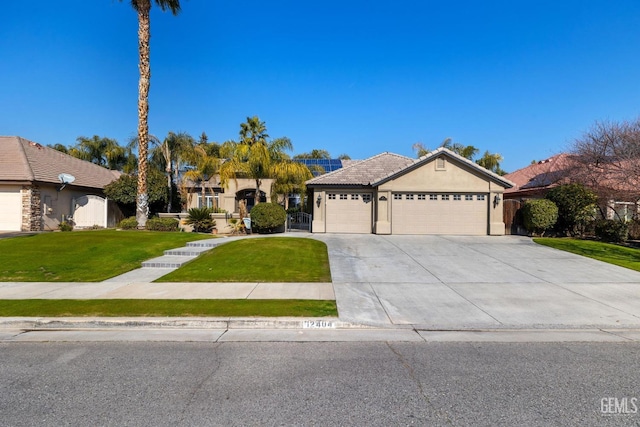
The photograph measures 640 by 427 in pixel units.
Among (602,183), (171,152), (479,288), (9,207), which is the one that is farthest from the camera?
(171,152)

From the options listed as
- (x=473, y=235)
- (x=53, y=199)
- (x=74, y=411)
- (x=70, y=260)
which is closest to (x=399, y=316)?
(x=74, y=411)

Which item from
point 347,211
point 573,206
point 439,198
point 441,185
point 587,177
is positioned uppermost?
point 587,177

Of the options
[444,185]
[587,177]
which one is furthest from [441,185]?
[587,177]

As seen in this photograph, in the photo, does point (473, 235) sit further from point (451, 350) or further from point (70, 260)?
point (70, 260)

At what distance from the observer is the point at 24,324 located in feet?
20.9

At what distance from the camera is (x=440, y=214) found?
2038cm

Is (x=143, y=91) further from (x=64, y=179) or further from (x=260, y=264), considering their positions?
(x=260, y=264)

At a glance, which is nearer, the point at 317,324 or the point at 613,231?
the point at 317,324

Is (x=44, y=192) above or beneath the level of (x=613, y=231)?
above

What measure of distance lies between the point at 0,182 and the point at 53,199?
8.42ft

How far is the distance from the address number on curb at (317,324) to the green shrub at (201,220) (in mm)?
16006

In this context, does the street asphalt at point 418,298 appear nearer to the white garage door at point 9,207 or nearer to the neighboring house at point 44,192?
the neighboring house at point 44,192

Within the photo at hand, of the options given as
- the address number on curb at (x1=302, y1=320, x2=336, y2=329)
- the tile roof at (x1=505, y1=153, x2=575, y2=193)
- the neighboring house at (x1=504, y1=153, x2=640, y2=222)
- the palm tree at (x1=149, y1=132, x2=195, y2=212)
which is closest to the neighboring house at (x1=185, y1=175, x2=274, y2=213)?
the palm tree at (x1=149, y1=132, x2=195, y2=212)

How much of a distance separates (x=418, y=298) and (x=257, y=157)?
14378 millimetres
